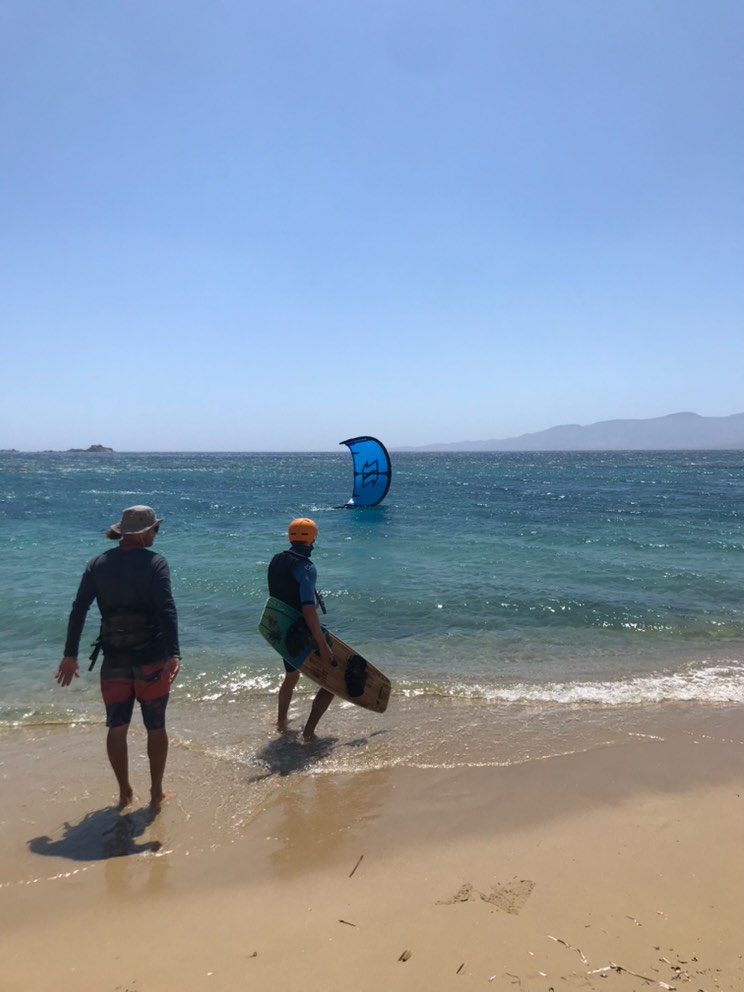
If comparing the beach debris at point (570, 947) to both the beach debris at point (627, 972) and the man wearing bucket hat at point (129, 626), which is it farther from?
the man wearing bucket hat at point (129, 626)

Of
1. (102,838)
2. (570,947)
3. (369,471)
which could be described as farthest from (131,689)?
(369,471)

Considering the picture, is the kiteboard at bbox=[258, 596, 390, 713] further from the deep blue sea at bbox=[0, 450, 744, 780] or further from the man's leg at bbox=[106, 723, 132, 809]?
the man's leg at bbox=[106, 723, 132, 809]

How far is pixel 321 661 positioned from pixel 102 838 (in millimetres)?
1971

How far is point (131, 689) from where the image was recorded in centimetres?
403

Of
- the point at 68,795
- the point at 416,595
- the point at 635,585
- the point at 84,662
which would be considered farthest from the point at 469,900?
the point at 635,585

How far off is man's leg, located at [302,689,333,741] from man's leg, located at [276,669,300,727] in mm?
210

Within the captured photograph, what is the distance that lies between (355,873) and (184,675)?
400 cm

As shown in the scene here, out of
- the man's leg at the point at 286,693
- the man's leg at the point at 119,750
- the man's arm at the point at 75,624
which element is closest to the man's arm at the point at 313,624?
the man's leg at the point at 286,693

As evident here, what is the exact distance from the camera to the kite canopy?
99.9ft

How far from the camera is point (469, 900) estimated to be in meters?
3.12

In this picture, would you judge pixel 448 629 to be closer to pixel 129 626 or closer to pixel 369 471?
pixel 129 626

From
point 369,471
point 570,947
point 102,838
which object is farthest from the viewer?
point 369,471

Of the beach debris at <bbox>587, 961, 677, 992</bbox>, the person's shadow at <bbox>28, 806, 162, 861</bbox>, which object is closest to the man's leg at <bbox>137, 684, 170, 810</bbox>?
the person's shadow at <bbox>28, 806, 162, 861</bbox>

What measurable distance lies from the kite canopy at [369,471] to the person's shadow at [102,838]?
26.2 metres
